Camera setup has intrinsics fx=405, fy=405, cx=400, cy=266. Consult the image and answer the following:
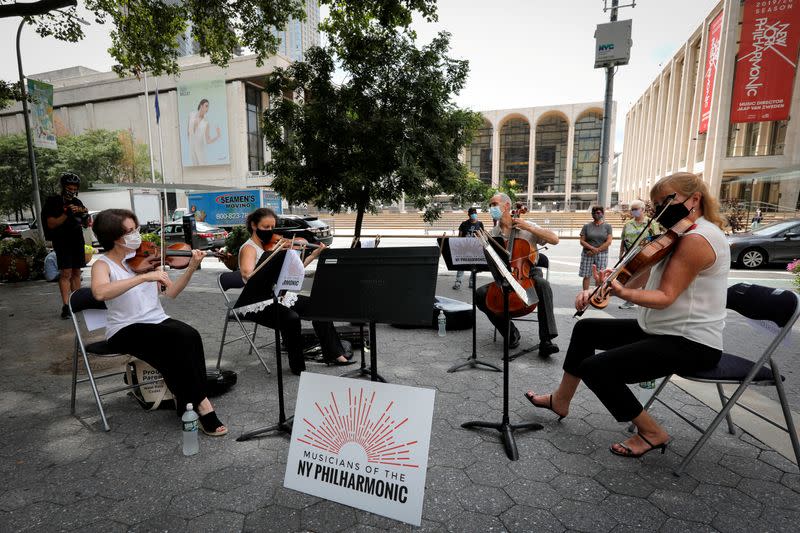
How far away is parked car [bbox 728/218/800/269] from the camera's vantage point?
11023 millimetres

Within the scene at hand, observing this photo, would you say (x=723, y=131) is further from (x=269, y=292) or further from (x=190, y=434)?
(x=190, y=434)

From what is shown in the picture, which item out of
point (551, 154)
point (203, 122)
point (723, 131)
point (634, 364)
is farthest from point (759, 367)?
point (551, 154)

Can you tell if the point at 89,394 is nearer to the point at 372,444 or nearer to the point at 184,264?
the point at 184,264

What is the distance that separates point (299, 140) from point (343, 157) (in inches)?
39.4

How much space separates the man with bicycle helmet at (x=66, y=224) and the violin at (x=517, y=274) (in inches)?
230

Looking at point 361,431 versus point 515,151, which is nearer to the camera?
point 361,431


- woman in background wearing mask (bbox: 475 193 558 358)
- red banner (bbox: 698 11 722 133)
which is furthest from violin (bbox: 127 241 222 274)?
red banner (bbox: 698 11 722 133)

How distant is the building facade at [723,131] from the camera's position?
2623cm

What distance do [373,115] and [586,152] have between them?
3371 inches

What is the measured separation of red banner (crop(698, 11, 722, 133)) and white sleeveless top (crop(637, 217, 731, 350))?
35403mm

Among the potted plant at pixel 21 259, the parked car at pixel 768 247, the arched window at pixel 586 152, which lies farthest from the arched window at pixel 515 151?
the potted plant at pixel 21 259

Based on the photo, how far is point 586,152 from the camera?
269 ft

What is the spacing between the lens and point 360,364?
14.4ft

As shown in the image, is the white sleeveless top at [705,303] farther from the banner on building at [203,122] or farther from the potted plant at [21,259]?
the banner on building at [203,122]
